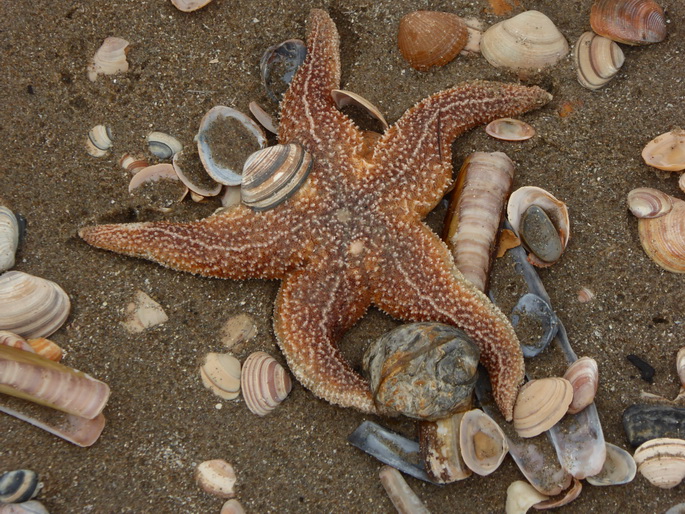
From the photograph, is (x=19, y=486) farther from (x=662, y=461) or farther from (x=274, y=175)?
(x=662, y=461)

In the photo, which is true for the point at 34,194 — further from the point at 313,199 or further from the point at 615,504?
the point at 615,504

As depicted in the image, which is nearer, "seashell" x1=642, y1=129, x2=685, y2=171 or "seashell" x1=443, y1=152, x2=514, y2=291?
"seashell" x1=443, y1=152, x2=514, y2=291

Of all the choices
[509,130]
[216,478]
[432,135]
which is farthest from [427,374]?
[509,130]

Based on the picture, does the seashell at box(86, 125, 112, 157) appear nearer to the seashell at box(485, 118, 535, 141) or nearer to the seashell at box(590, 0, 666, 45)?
the seashell at box(485, 118, 535, 141)

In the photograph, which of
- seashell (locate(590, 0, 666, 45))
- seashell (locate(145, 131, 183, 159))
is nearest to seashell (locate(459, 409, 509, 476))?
seashell (locate(145, 131, 183, 159))

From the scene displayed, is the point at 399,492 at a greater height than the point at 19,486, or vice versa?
the point at 19,486

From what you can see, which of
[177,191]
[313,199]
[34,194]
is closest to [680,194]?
[313,199]

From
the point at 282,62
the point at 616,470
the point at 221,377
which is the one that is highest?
the point at 282,62
